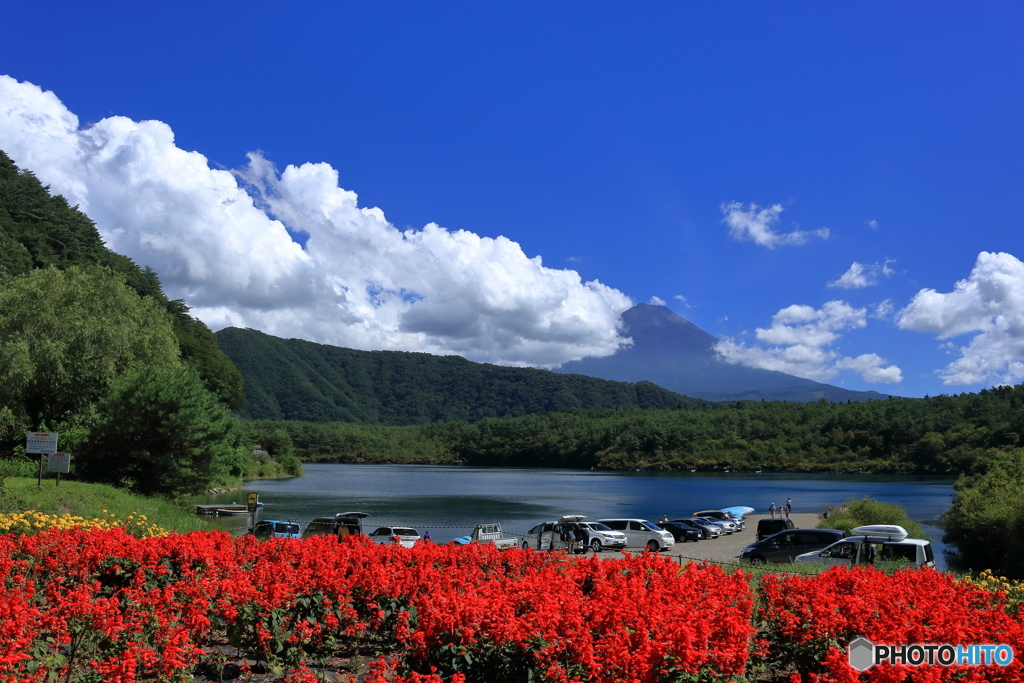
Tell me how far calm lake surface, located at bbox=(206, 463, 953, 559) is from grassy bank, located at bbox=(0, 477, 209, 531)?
1494 cm

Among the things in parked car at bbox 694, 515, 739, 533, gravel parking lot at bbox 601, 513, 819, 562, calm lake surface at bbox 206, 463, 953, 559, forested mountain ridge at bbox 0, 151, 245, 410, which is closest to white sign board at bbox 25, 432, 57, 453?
calm lake surface at bbox 206, 463, 953, 559

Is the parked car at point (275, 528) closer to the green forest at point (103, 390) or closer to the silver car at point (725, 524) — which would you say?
the green forest at point (103, 390)

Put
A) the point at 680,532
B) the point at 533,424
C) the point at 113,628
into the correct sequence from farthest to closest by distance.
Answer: the point at 533,424 → the point at 680,532 → the point at 113,628

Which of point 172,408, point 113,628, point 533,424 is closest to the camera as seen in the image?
point 113,628

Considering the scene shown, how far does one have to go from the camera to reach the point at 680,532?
3806 cm

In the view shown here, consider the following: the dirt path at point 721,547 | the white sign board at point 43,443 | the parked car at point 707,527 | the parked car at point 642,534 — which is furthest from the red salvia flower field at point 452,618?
the parked car at point 707,527

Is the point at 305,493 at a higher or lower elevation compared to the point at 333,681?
lower

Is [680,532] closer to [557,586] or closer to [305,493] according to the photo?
[557,586]

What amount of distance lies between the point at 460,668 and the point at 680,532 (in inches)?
1298

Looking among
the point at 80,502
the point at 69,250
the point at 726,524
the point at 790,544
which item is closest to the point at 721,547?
the point at 790,544

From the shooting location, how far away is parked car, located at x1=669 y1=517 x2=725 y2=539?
39469 mm

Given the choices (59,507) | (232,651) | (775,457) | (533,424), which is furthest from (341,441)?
(232,651)

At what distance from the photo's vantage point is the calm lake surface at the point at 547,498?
186 feet

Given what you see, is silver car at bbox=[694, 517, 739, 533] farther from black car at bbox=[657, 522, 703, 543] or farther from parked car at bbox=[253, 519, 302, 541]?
parked car at bbox=[253, 519, 302, 541]
